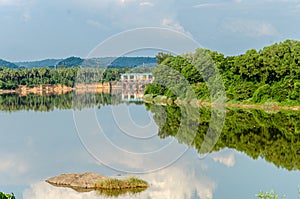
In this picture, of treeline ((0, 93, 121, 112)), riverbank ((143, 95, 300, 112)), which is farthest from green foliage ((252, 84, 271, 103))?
treeline ((0, 93, 121, 112))

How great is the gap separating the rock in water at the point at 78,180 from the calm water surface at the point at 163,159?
0.30m

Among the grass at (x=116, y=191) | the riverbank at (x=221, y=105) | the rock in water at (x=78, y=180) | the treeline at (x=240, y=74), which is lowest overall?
the grass at (x=116, y=191)

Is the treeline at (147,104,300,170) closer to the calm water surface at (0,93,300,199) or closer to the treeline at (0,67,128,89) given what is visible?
the calm water surface at (0,93,300,199)

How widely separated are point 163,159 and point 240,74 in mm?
20408

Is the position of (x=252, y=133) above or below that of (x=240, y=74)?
below

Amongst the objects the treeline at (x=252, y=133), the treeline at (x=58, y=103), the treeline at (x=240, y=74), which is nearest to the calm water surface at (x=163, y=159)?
the treeline at (x=252, y=133)

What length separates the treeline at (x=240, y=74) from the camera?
3027 cm

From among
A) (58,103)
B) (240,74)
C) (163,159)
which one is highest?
(240,74)

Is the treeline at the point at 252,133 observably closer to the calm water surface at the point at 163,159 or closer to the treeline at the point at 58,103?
the calm water surface at the point at 163,159

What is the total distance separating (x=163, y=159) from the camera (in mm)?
14758

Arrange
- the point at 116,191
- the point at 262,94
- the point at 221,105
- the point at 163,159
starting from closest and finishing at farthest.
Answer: the point at 116,191 < the point at 163,159 < the point at 262,94 < the point at 221,105

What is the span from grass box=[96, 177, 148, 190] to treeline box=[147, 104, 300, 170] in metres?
4.44

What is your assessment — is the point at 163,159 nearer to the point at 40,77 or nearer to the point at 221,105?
the point at 221,105

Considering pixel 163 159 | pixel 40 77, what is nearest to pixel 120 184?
pixel 163 159
